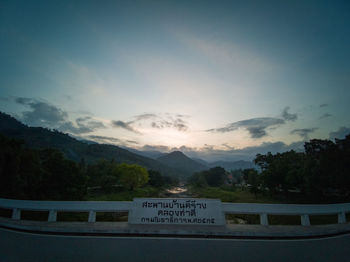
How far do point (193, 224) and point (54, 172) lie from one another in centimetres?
2215

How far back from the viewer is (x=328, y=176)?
65.3 ft

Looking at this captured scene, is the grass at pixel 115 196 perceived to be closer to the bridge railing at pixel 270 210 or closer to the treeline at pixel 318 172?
the treeline at pixel 318 172

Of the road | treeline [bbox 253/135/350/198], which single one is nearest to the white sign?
the road

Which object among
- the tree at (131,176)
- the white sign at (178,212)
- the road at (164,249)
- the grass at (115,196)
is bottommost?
the grass at (115,196)

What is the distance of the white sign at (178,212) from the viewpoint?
6.04 metres

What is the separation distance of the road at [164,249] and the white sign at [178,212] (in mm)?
982

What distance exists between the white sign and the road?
0.98 m

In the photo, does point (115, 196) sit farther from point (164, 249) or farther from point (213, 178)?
point (213, 178)

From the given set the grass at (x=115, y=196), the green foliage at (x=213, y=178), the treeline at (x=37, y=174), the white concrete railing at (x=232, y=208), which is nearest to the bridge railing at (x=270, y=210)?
the white concrete railing at (x=232, y=208)

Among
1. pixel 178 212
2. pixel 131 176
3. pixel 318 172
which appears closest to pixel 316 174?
pixel 318 172

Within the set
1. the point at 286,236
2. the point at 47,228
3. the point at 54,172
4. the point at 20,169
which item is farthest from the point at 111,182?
the point at 286,236

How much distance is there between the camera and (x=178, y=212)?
6152 millimetres

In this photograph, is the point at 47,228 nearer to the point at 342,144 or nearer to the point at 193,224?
the point at 193,224

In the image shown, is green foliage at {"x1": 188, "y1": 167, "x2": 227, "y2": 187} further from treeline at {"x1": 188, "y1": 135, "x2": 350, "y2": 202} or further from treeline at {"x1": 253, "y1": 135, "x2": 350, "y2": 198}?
treeline at {"x1": 253, "y1": 135, "x2": 350, "y2": 198}
